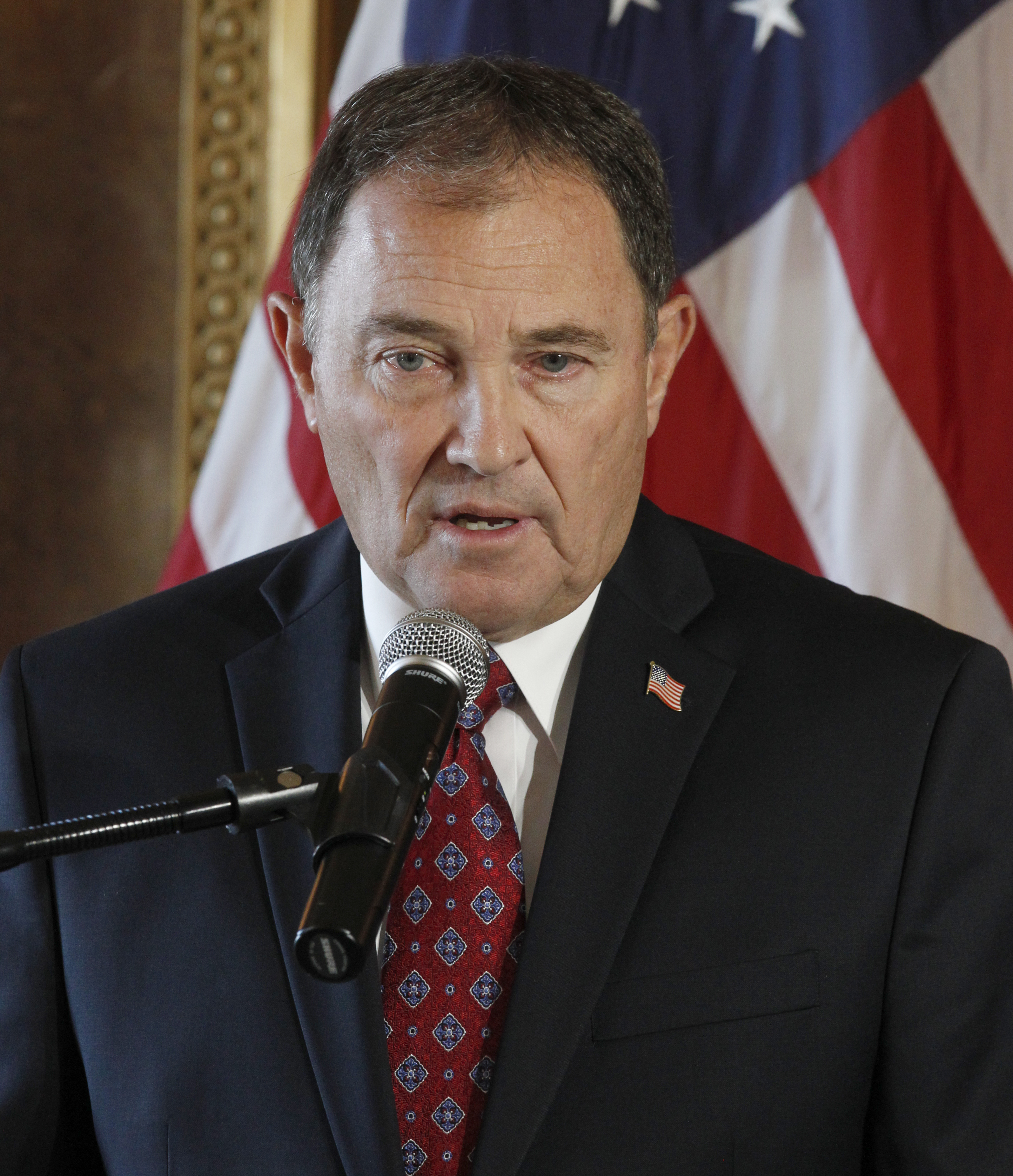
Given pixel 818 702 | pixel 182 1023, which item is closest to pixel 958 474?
pixel 818 702

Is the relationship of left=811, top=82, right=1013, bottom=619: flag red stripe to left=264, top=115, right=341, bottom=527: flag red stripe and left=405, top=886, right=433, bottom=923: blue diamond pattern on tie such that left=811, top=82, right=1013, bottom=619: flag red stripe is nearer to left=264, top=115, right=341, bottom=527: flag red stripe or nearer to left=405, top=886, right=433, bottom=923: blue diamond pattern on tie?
left=264, top=115, right=341, bottom=527: flag red stripe

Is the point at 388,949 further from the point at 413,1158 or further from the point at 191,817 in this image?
Answer: the point at 191,817

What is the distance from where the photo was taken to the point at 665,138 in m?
2.32

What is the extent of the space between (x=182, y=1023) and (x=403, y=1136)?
0.82ft

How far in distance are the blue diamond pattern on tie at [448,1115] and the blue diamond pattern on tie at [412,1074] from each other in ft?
0.09

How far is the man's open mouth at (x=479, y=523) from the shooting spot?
1.31m

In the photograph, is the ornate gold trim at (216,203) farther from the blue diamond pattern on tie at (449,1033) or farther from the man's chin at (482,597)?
the blue diamond pattern on tie at (449,1033)

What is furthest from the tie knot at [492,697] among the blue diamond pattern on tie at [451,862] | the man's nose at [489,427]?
the man's nose at [489,427]

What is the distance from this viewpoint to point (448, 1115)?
4.22 ft

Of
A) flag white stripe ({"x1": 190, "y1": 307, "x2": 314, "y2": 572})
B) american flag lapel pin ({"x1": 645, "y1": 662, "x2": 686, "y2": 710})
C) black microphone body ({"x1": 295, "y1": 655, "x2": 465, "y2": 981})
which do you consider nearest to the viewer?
black microphone body ({"x1": 295, "y1": 655, "x2": 465, "y2": 981})

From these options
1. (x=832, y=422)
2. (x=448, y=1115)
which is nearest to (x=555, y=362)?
(x=448, y=1115)

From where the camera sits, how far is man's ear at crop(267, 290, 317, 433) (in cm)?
152

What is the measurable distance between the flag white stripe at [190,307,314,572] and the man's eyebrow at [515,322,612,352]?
1189 millimetres

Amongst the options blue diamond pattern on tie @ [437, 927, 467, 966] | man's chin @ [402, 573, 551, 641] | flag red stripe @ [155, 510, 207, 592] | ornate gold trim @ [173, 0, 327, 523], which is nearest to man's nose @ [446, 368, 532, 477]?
man's chin @ [402, 573, 551, 641]
